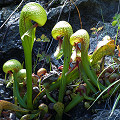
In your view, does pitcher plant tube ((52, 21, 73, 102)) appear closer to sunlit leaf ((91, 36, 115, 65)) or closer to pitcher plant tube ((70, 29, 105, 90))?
pitcher plant tube ((70, 29, 105, 90))

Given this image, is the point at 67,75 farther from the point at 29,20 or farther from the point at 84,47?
the point at 29,20

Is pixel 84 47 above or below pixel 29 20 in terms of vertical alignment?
below

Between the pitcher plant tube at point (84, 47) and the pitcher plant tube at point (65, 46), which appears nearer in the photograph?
the pitcher plant tube at point (84, 47)

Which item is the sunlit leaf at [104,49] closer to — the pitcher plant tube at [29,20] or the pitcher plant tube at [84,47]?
the pitcher plant tube at [84,47]

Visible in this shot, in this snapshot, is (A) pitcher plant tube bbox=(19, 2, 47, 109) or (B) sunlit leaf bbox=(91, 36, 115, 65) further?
(B) sunlit leaf bbox=(91, 36, 115, 65)

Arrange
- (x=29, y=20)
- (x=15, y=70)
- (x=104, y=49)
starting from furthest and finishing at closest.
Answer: (x=15, y=70)
(x=104, y=49)
(x=29, y=20)

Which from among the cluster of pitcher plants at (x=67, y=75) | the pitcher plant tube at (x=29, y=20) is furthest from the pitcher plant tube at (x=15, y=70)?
the pitcher plant tube at (x=29, y=20)

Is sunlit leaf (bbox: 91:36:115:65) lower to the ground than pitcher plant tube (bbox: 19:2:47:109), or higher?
lower

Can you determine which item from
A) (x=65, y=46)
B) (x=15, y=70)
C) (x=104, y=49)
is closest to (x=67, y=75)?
(x=65, y=46)

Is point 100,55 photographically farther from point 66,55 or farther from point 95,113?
point 95,113

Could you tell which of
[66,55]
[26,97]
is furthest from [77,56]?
[26,97]

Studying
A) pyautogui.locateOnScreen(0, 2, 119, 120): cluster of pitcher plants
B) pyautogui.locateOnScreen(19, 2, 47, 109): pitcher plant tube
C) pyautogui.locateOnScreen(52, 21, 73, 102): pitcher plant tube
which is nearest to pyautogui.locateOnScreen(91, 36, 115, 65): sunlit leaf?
pyautogui.locateOnScreen(0, 2, 119, 120): cluster of pitcher plants
